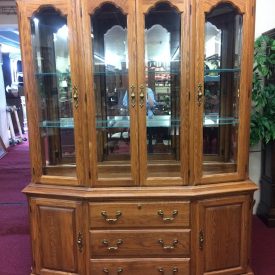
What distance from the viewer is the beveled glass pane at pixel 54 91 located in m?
2.02

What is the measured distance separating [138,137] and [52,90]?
0.70m

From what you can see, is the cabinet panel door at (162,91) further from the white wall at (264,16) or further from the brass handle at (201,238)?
the white wall at (264,16)

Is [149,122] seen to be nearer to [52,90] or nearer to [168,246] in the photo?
[52,90]

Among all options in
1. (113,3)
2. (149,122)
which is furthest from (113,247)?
(113,3)

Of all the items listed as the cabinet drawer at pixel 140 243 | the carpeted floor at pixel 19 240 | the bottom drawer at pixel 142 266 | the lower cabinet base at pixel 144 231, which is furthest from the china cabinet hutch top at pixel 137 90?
the carpeted floor at pixel 19 240

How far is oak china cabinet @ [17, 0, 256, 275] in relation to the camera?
6.32 ft

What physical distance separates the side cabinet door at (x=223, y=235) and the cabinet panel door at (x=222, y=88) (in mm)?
176

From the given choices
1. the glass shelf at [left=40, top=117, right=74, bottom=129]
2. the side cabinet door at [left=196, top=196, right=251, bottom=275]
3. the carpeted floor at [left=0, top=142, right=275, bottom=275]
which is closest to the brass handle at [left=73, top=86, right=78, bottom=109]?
the glass shelf at [left=40, top=117, right=74, bottom=129]

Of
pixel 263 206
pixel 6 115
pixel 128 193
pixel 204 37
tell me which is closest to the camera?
pixel 204 37

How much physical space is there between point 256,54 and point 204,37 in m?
0.97

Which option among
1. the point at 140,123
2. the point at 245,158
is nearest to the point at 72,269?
the point at 140,123

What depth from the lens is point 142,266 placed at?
83.1 inches

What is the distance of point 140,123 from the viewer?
1.98 meters

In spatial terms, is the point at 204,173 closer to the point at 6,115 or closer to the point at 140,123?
the point at 140,123
